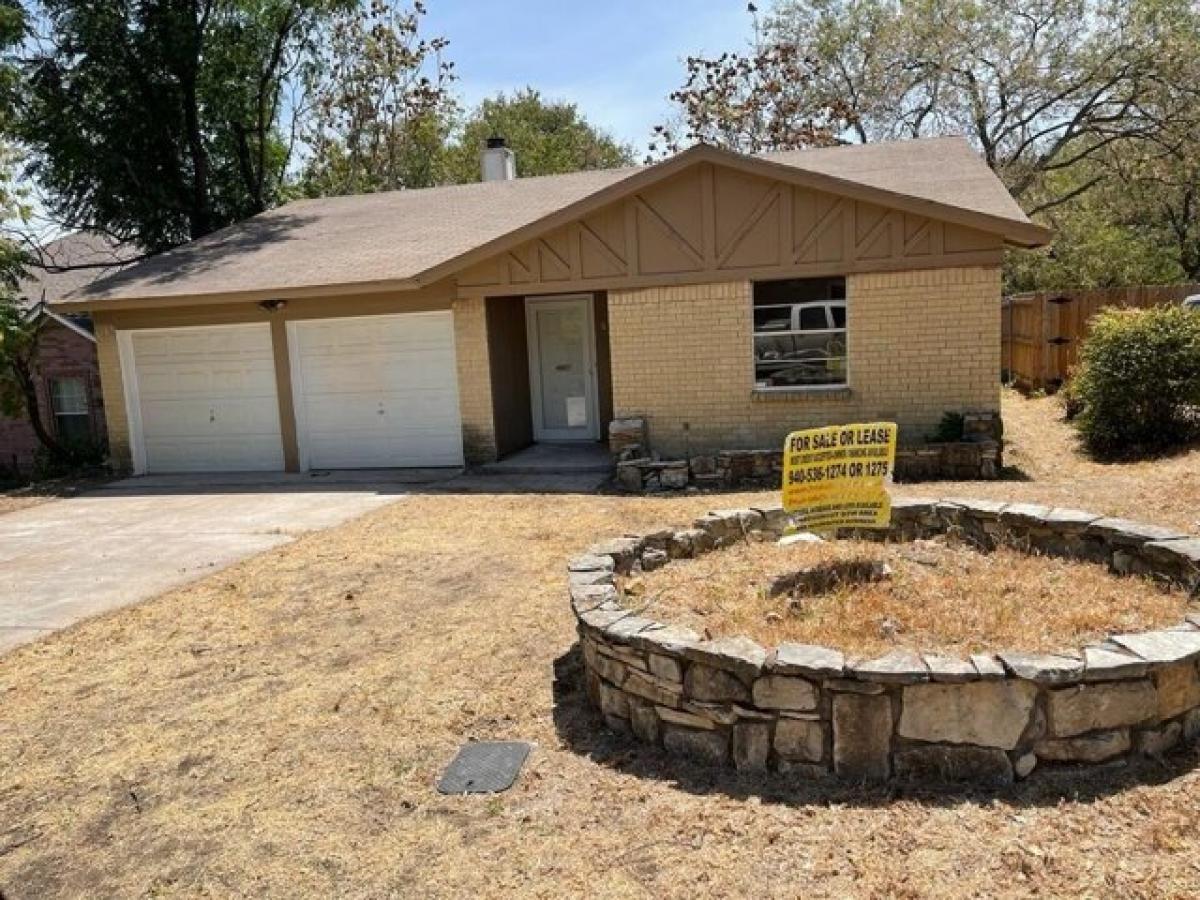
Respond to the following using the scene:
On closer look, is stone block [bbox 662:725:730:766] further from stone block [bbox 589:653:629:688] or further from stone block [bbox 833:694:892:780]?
stone block [bbox 833:694:892:780]

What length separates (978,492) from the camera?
9.23 meters

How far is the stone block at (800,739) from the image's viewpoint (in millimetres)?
3619

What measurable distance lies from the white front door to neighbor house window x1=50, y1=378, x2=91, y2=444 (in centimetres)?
1274

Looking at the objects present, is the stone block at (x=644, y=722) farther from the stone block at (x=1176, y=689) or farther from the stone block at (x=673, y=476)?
the stone block at (x=673, y=476)

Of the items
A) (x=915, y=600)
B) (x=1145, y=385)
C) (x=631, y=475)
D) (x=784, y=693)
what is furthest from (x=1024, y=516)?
(x=1145, y=385)

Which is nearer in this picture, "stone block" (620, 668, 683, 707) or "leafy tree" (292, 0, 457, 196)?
"stone block" (620, 668, 683, 707)

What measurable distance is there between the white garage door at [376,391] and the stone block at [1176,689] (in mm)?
10141

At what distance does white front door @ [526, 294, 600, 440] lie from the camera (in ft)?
46.0

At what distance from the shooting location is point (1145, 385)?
10742mm

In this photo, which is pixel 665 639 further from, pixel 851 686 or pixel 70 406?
pixel 70 406

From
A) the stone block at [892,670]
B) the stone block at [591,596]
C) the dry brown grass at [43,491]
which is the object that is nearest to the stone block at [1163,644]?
the stone block at [892,670]

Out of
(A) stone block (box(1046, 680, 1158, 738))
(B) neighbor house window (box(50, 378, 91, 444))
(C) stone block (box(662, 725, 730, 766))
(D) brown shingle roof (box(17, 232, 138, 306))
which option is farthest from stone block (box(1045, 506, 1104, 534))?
(B) neighbor house window (box(50, 378, 91, 444))

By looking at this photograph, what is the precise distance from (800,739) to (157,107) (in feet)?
63.9

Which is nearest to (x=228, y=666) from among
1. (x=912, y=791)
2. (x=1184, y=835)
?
(x=912, y=791)
